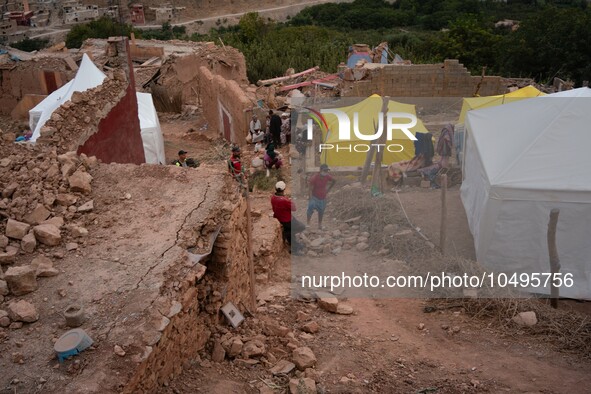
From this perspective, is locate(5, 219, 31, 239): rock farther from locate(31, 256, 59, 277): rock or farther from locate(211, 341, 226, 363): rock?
locate(211, 341, 226, 363): rock

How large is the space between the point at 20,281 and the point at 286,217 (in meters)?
4.16

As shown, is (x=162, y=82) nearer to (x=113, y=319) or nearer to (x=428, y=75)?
(x=428, y=75)

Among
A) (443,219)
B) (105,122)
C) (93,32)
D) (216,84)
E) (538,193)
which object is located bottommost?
(93,32)

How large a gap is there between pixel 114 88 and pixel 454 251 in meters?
5.68

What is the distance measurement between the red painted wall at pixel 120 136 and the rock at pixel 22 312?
3.93 m

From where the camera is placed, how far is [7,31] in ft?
134

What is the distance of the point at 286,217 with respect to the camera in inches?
329

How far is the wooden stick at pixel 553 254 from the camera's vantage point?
723 centimetres

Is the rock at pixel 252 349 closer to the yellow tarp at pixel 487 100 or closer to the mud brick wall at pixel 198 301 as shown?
the mud brick wall at pixel 198 301

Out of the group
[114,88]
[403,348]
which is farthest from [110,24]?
[403,348]

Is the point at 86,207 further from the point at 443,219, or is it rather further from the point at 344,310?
the point at 443,219

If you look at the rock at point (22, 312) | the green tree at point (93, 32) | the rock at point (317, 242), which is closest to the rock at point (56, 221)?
the rock at point (22, 312)

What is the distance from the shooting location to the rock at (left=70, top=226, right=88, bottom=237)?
5.44 meters

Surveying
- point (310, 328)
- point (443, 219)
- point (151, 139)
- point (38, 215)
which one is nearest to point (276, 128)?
point (151, 139)
